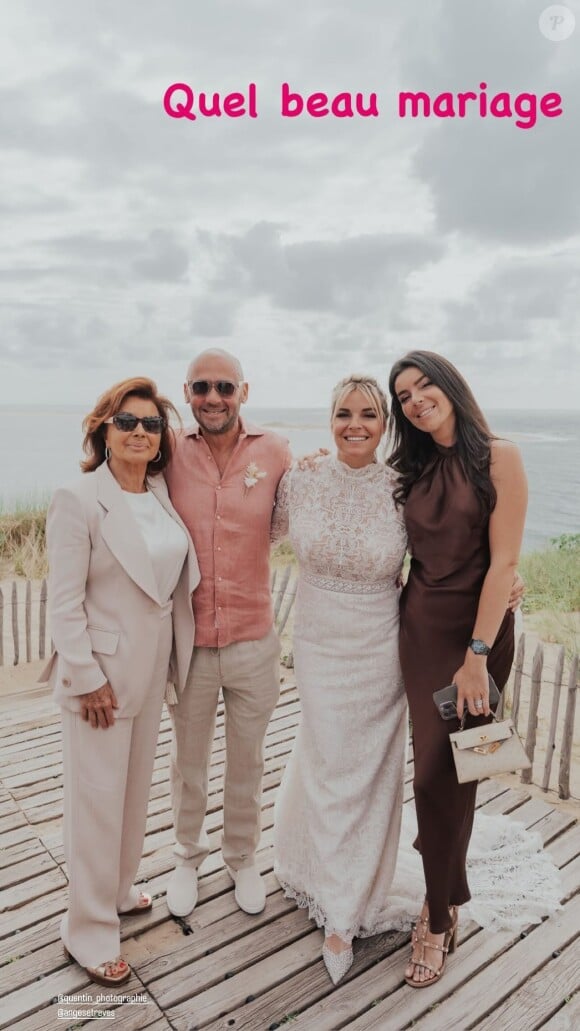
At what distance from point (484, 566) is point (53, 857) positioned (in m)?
2.77

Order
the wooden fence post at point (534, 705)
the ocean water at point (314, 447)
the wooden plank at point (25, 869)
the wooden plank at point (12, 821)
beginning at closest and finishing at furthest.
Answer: the wooden plank at point (25, 869) < the wooden plank at point (12, 821) < the wooden fence post at point (534, 705) < the ocean water at point (314, 447)

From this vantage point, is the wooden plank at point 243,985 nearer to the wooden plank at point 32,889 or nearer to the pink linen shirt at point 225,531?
the wooden plank at point 32,889

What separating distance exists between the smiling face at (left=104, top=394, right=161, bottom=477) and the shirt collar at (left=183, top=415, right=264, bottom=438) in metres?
0.34

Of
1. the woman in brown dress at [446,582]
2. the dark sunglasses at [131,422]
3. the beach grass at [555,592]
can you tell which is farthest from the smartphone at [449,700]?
the beach grass at [555,592]

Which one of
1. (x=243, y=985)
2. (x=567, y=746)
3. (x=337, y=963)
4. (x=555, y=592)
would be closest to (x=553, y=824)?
(x=567, y=746)

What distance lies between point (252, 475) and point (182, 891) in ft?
6.67

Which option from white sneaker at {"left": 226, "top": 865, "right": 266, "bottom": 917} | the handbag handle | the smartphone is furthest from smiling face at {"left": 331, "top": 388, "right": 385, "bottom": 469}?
white sneaker at {"left": 226, "top": 865, "right": 266, "bottom": 917}

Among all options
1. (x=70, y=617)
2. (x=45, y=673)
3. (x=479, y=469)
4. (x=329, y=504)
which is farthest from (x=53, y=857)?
(x=479, y=469)

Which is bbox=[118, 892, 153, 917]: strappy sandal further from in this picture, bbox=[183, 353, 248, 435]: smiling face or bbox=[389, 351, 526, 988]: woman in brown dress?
bbox=[183, 353, 248, 435]: smiling face

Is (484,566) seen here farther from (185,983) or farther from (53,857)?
(53,857)

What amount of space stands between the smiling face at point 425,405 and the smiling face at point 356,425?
0.14m

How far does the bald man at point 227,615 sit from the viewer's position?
10.5ft

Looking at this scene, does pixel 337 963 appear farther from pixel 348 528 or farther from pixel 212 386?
pixel 212 386

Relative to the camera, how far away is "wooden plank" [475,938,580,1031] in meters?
2.86
